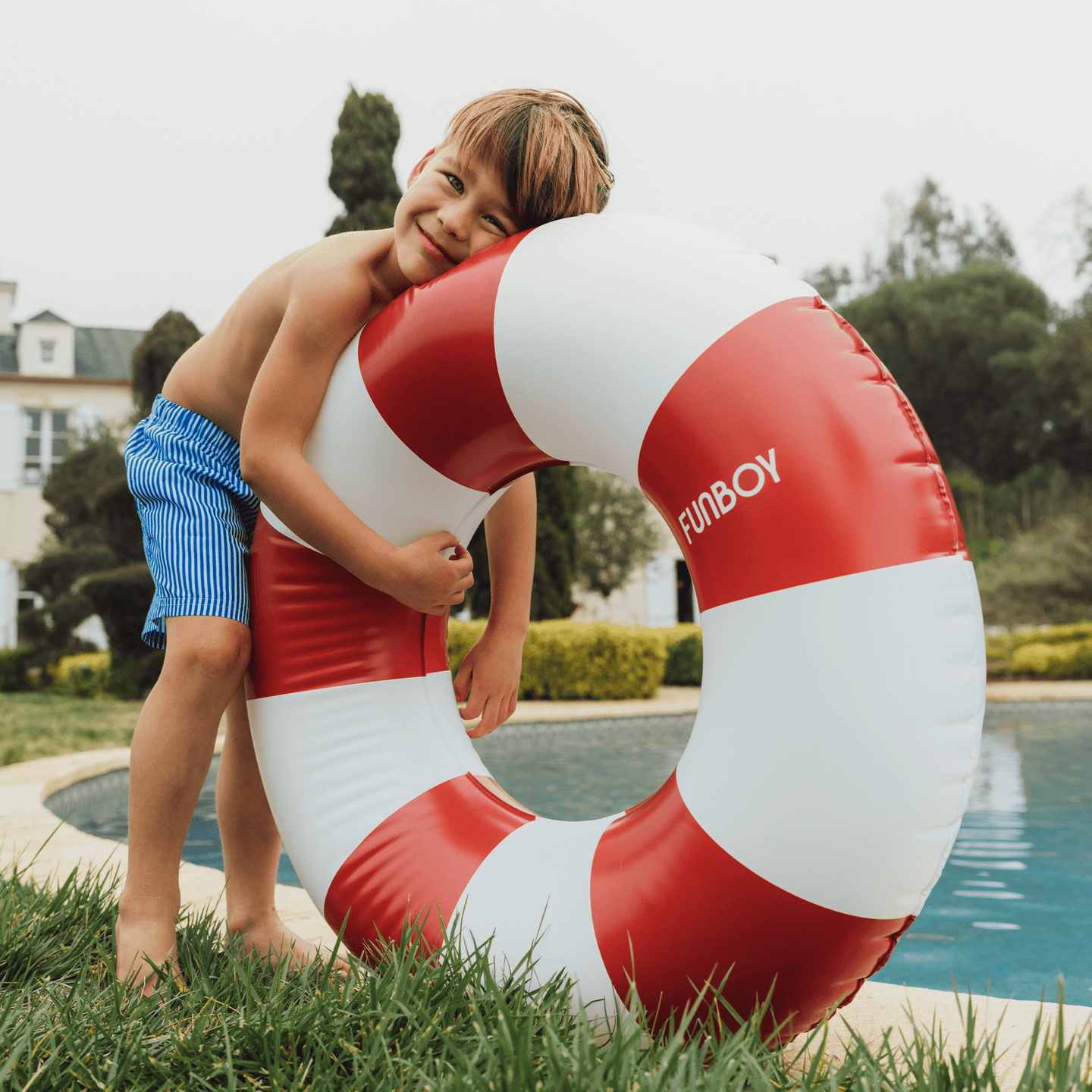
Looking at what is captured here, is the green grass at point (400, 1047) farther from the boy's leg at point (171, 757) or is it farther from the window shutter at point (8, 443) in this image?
the window shutter at point (8, 443)

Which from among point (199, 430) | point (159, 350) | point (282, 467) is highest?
point (159, 350)

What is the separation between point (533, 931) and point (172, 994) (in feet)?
1.44

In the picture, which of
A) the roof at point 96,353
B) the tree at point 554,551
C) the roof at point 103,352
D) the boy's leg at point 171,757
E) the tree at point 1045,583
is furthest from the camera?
the roof at point 103,352

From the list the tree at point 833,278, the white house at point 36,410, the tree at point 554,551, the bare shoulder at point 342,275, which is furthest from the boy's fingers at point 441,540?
the tree at point 833,278

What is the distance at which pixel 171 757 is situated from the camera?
4.22ft

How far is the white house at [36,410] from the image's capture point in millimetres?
→ 15156

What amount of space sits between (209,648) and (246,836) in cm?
41

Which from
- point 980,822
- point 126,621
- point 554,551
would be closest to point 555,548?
point 554,551

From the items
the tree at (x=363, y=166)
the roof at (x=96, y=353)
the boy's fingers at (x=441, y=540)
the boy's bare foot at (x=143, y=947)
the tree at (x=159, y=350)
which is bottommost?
the boy's bare foot at (x=143, y=947)

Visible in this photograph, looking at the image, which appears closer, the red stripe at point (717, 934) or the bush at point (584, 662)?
the red stripe at point (717, 934)

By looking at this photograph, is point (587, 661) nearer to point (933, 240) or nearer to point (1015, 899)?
point (1015, 899)

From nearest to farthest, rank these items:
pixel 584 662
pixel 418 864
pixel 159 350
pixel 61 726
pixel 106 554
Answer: pixel 418 864 < pixel 61 726 < pixel 584 662 < pixel 159 350 < pixel 106 554

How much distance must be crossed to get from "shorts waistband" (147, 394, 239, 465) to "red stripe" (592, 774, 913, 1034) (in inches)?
35.3

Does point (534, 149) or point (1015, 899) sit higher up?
point (534, 149)
